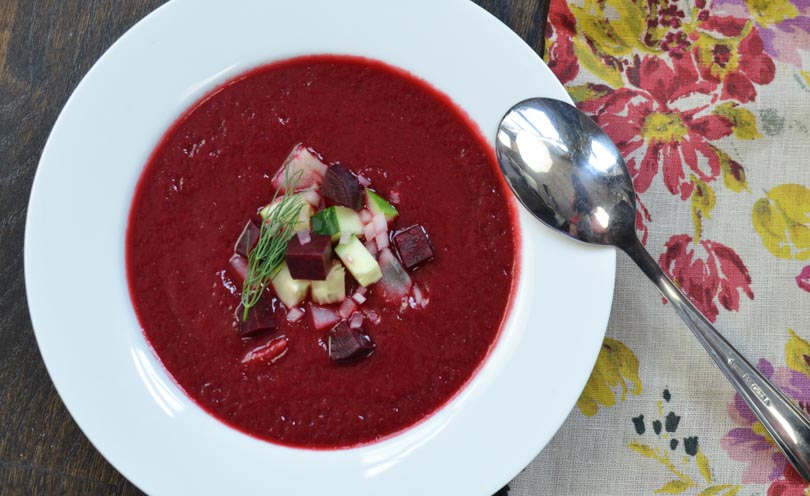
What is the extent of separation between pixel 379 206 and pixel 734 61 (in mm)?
1529

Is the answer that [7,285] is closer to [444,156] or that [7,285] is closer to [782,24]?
[444,156]

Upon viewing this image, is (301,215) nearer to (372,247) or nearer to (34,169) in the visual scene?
(372,247)

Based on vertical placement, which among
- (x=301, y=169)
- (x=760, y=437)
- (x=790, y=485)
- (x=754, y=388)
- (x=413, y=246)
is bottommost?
(x=790, y=485)

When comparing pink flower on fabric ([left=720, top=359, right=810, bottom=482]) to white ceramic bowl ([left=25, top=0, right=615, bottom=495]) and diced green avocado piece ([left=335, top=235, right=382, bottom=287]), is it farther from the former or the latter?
diced green avocado piece ([left=335, top=235, right=382, bottom=287])

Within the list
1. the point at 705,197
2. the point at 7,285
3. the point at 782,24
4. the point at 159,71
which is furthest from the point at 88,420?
the point at 782,24

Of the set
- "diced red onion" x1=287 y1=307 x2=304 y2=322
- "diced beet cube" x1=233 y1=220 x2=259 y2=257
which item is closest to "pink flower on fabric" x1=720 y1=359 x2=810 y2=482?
"diced red onion" x1=287 y1=307 x2=304 y2=322

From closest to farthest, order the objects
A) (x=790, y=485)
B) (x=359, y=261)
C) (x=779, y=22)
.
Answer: (x=359, y=261), (x=790, y=485), (x=779, y=22)

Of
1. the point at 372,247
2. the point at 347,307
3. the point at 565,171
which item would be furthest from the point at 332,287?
the point at 565,171

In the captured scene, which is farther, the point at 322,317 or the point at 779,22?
the point at 779,22

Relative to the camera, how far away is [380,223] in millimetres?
2539

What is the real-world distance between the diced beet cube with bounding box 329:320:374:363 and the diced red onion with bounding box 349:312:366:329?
0.03 metres

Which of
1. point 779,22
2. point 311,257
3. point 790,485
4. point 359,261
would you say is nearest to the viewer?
point 311,257

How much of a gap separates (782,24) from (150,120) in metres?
2.45

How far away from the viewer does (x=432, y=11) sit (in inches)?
98.0
